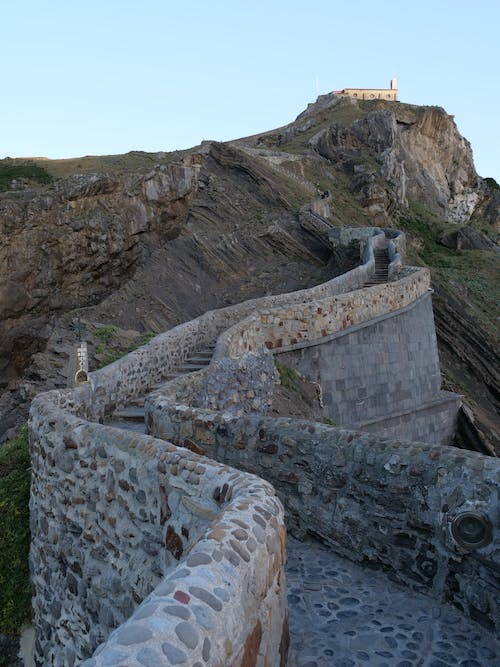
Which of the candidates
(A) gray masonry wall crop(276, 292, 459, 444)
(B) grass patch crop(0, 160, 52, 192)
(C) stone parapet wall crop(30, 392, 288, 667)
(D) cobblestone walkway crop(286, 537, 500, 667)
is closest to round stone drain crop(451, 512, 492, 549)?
(D) cobblestone walkway crop(286, 537, 500, 667)

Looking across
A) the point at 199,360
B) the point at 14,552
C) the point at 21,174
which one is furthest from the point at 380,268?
the point at 14,552

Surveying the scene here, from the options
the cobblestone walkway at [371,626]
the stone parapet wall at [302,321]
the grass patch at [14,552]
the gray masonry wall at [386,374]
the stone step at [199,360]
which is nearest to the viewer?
the cobblestone walkway at [371,626]

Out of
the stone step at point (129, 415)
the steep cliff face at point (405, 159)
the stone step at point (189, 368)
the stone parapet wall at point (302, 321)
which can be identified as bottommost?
the stone step at point (129, 415)

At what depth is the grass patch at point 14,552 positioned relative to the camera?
6.40m

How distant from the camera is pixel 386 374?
14383mm

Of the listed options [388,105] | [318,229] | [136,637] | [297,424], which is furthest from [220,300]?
[388,105]

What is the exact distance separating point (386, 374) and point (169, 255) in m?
14.4

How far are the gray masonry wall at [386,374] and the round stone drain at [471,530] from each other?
7.86 metres

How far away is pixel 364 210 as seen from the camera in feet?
119

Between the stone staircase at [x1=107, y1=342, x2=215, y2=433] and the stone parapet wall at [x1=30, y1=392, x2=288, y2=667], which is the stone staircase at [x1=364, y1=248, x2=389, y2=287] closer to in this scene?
the stone staircase at [x1=107, y1=342, x2=215, y2=433]

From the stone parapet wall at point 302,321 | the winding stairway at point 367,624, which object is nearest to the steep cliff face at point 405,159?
the stone parapet wall at point 302,321

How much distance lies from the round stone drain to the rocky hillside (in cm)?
1035

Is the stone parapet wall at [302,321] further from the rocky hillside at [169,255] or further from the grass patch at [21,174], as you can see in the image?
the grass patch at [21,174]

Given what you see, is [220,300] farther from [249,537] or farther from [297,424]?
[249,537]
